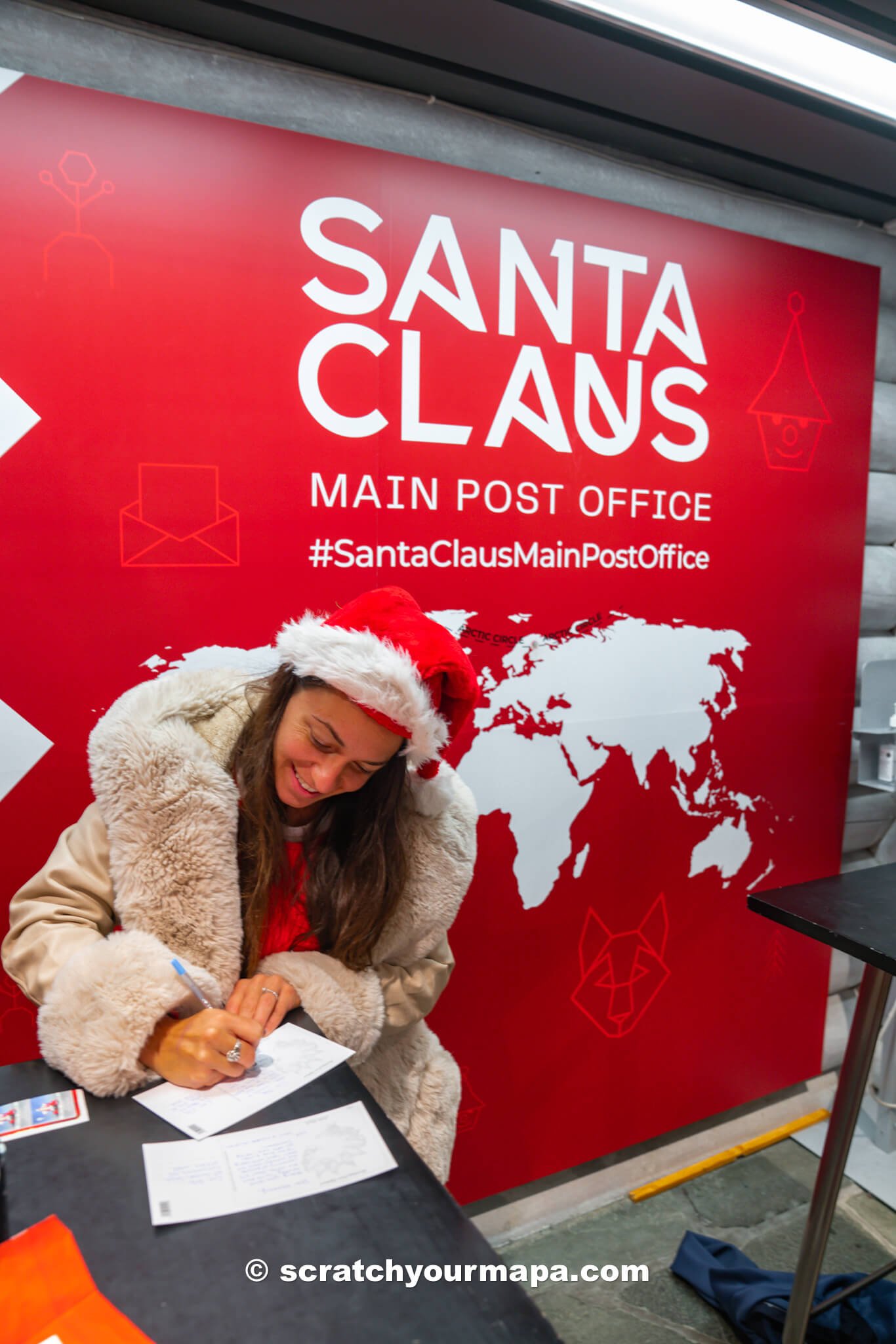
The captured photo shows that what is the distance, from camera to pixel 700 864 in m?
2.48

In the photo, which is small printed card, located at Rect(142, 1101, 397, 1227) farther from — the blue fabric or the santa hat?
the blue fabric

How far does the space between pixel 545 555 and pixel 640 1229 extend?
1.80 m

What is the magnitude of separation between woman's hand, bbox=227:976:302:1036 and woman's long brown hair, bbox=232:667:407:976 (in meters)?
0.08

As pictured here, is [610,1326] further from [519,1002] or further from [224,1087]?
[224,1087]

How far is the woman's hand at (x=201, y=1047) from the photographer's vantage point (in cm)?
114

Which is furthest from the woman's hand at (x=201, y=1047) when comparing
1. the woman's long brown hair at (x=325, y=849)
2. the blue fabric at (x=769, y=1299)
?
the blue fabric at (x=769, y=1299)

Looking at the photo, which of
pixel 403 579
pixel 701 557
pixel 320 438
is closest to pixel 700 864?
pixel 701 557

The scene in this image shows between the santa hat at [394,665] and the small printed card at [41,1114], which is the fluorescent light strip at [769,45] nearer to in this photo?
the santa hat at [394,665]

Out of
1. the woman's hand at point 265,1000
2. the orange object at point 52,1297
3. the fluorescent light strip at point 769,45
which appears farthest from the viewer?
the fluorescent light strip at point 769,45

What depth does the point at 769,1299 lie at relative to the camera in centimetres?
196

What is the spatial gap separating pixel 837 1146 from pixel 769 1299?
497 millimetres

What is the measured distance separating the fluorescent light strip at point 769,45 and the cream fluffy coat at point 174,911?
132 cm

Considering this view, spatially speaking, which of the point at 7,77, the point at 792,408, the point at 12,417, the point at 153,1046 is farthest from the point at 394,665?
the point at 792,408

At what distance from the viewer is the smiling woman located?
1189 mm
